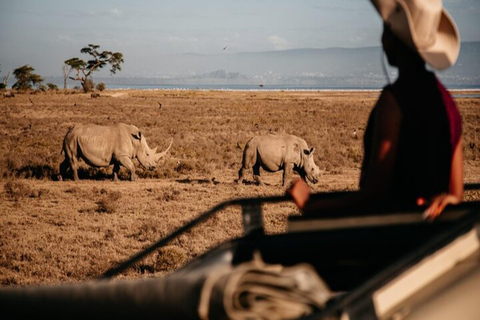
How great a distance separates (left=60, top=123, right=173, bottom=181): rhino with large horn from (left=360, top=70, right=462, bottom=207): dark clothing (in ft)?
36.7

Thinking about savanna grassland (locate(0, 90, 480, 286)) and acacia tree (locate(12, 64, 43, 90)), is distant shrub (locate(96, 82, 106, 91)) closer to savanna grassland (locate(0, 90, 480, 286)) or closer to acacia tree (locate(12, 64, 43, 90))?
acacia tree (locate(12, 64, 43, 90))

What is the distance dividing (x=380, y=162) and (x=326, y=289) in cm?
62

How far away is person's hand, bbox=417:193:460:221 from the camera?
1.84 meters

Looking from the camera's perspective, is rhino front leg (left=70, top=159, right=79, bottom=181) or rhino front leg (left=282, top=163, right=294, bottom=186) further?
rhino front leg (left=70, top=159, right=79, bottom=181)

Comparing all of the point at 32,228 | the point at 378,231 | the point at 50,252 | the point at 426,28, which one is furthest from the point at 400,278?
the point at 32,228

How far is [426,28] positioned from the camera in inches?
79.1

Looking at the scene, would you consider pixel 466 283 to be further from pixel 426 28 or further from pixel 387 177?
pixel 426 28

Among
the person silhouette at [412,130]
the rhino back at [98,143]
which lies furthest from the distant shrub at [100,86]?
the person silhouette at [412,130]

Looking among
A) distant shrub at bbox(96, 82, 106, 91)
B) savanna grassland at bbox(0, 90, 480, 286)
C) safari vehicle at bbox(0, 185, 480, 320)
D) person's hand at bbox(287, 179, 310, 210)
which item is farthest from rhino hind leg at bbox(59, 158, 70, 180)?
distant shrub at bbox(96, 82, 106, 91)

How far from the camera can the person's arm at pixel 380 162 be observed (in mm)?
1906

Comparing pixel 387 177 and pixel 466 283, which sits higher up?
pixel 387 177

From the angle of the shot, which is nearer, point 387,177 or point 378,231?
point 378,231

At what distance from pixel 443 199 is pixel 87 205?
9.48 meters

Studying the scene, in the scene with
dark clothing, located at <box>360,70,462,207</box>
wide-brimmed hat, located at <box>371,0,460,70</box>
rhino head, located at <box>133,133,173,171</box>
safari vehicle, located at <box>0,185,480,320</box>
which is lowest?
rhino head, located at <box>133,133,173,171</box>
